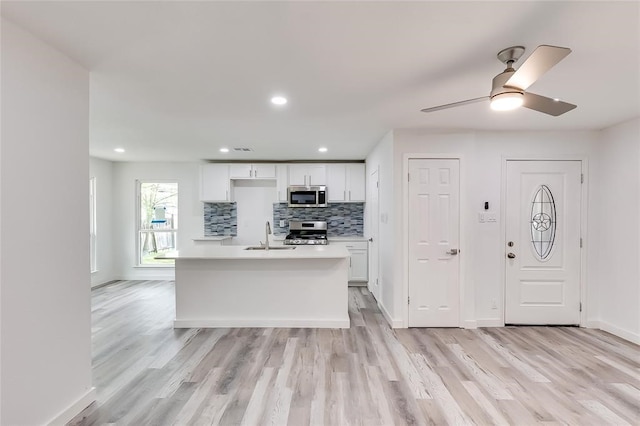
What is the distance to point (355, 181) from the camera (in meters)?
5.92

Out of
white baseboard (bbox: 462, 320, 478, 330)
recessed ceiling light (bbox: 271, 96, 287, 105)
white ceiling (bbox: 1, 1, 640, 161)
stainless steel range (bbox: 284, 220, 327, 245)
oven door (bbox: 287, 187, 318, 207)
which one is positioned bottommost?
white baseboard (bbox: 462, 320, 478, 330)

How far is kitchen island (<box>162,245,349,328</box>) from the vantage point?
3.84 metres

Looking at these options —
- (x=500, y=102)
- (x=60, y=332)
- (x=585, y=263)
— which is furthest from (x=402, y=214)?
(x=60, y=332)

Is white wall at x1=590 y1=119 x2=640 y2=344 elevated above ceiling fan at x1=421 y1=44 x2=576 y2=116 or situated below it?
below

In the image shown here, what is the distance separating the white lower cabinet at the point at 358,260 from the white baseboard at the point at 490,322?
7.22 feet

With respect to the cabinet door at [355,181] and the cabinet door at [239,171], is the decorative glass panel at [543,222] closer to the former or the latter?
the cabinet door at [355,181]

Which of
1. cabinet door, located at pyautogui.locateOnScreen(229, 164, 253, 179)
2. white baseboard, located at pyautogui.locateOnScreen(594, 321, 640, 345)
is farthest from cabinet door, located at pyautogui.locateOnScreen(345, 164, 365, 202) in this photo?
white baseboard, located at pyautogui.locateOnScreen(594, 321, 640, 345)

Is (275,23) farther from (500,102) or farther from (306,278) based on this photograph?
(306,278)

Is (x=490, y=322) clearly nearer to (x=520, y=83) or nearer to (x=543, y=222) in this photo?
(x=543, y=222)

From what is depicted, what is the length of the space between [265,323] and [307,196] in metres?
2.64

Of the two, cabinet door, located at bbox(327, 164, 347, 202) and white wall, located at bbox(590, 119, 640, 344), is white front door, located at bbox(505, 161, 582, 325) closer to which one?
white wall, located at bbox(590, 119, 640, 344)

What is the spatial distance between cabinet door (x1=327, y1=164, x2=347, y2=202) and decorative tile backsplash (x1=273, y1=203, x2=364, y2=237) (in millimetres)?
337

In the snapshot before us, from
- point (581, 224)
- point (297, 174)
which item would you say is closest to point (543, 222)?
point (581, 224)

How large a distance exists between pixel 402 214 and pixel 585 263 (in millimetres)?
2296
